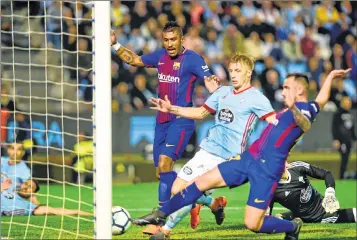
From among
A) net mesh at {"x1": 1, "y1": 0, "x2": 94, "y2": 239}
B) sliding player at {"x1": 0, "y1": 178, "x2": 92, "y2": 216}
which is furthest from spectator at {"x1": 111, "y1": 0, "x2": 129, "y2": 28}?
sliding player at {"x1": 0, "y1": 178, "x2": 92, "y2": 216}

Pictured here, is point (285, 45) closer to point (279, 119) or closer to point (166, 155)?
point (166, 155)

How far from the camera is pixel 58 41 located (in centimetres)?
1969

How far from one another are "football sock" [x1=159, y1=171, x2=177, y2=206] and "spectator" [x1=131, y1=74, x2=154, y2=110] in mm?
8676

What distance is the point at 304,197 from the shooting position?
1025 cm

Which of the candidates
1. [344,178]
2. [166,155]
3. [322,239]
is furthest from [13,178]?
[344,178]

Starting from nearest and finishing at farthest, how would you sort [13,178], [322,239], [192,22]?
[322,239] < [13,178] < [192,22]

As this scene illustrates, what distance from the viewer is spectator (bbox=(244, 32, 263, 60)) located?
66.7ft

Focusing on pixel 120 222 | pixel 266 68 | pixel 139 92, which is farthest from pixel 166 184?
pixel 266 68

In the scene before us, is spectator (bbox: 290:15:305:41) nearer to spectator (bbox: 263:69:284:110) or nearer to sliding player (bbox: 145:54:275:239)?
spectator (bbox: 263:69:284:110)

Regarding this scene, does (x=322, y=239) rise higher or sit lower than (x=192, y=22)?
lower

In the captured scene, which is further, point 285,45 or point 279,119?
point 285,45

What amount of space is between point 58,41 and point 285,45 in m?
4.91

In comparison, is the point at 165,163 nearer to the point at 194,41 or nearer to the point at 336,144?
the point at 336,144

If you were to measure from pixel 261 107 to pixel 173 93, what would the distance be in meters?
1.65
